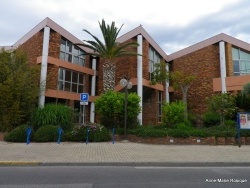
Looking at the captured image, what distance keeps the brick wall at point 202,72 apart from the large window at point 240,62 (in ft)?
5.58

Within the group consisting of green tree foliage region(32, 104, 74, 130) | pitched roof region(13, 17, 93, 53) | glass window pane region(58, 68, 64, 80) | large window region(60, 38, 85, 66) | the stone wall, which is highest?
pitched roof region(13, 17, 93, 53)

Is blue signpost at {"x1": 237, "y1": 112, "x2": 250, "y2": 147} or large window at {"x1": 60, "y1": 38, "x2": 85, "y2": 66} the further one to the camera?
large window at {"x1": 60, "y1": 38, "x2": 85, "y2": 66}

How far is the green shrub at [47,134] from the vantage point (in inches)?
645

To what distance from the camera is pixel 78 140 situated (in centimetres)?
1677

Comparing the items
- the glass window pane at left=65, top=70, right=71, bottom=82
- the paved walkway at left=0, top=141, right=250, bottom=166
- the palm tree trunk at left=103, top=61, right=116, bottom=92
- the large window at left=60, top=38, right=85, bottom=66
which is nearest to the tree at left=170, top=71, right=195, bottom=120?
the palm tree trunk at left=103, top=61, right=116, bottom=92

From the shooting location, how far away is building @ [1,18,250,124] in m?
24.0

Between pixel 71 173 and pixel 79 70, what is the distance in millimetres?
19233

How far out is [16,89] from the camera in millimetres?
18297

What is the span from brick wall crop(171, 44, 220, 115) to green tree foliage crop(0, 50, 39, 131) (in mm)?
15738

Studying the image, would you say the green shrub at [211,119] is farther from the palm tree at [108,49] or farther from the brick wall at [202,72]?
the palm tree at [108,49]

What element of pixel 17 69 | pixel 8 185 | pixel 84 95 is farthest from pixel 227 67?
pixel 8 185

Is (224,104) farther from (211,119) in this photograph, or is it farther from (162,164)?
(162,164)

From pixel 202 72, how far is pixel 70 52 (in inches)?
515

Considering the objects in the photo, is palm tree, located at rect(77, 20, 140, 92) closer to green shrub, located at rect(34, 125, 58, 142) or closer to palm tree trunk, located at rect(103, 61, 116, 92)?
palm tree trunk, located at rect(103, 61, 116, 92)
